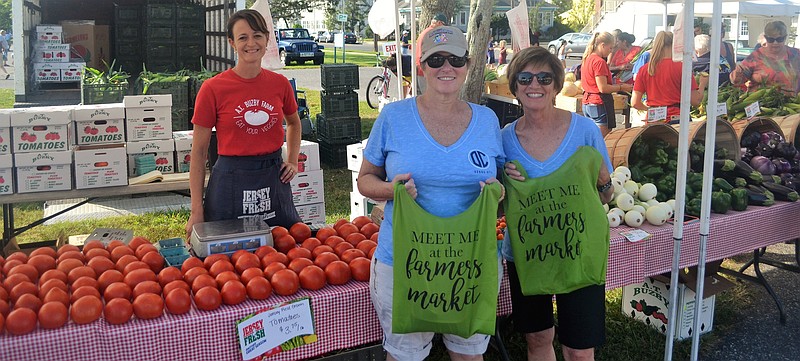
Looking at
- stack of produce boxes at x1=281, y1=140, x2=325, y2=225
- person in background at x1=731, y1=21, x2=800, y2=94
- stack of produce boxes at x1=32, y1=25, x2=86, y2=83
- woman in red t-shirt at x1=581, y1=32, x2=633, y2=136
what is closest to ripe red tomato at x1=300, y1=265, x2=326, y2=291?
stack of produce boxes at x1=281, y1=140, x2=325, y2=225

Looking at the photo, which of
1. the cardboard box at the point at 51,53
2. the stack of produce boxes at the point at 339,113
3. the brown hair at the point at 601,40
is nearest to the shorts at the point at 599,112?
the brown hair at the point at 601,40

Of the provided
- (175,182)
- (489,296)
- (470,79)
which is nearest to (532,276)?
(489,296)

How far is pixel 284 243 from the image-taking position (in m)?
3.24

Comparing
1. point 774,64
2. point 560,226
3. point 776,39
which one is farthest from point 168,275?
point 776,39

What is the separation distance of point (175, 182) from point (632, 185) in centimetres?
315

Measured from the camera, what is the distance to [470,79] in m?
8.12

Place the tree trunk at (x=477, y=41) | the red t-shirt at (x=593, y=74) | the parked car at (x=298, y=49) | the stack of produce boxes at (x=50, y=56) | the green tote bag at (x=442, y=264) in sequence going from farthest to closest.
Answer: the parked car at (x=298, y=49), the stack of produce boxes at (x=50, y=56), the red t-shirt at (x=593, y=74), the tree trunk at (x=477, y=41), the green tote bag at (x=442, y=264)

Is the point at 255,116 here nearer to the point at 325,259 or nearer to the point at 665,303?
the point at 325,259

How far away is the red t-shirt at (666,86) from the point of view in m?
7.05

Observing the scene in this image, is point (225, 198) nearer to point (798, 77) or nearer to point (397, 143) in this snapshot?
point (397, 143)

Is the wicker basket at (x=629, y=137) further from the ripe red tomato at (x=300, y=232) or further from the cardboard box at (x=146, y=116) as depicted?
the cardboard box at (x=146, y=116)

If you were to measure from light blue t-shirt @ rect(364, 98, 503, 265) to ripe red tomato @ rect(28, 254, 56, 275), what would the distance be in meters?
1.43

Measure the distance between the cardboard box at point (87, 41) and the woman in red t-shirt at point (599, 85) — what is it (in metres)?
8.42

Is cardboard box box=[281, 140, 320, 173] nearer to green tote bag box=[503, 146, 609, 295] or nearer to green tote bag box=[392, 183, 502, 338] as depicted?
green tote bag box=[503, 146, 609, 295]
